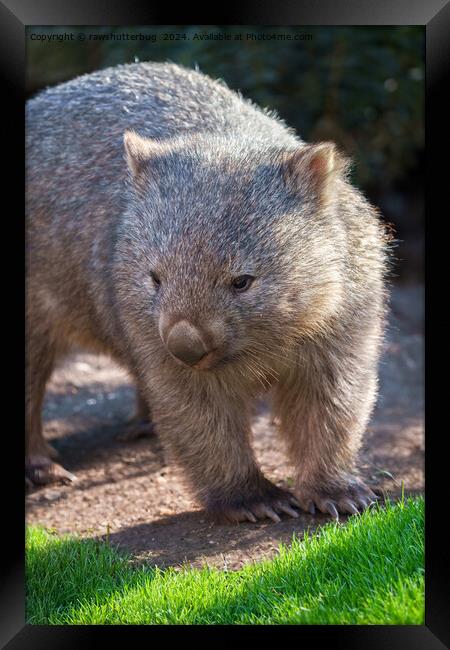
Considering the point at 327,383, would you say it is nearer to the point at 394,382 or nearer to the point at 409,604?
the point at 409,604

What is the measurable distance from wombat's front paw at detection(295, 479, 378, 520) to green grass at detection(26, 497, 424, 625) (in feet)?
0.73

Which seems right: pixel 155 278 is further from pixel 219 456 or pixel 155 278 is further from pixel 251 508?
pixel 251 508

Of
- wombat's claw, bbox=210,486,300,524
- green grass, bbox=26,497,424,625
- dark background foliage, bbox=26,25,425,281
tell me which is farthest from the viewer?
dark background foliage, bbox=26,25,425,281

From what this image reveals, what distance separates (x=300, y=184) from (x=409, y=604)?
5.52ft

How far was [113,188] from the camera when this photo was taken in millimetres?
4832

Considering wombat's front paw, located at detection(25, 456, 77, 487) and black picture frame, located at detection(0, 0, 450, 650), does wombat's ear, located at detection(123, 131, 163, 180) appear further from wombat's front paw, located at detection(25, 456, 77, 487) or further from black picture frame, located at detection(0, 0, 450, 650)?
wombat's front paw, located at detection(25, 456, 77, 487)

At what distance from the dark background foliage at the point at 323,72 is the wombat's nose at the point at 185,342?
148 inches

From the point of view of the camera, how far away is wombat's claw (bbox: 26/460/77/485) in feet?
17.9

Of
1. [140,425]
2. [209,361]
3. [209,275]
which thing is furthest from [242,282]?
[140,425]

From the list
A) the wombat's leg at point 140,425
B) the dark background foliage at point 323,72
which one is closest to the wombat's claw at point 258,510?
the wombat's leg at point 140,425

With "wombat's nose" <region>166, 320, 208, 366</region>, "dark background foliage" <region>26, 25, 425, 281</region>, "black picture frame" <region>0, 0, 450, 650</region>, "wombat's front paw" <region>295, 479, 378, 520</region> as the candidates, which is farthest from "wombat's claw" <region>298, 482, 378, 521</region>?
"dark background foliage" <region>26, 25, 425, 281</region>

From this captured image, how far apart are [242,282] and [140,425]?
277 cm

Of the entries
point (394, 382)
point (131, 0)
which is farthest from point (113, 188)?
point (394, 382)
